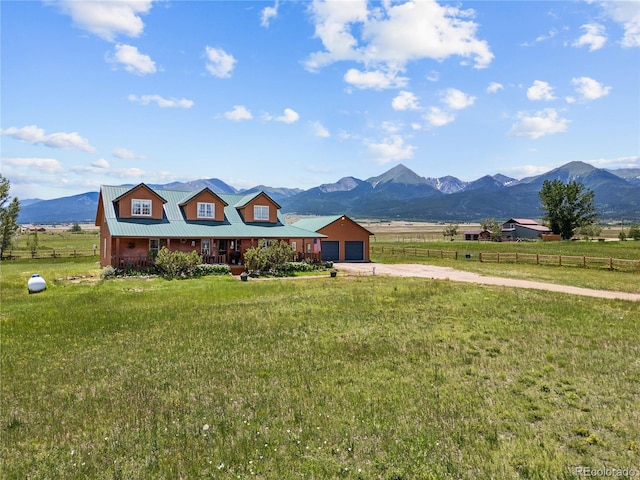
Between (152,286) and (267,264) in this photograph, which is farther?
(267,264)

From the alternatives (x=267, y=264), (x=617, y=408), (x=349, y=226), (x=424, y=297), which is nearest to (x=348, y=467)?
(x=617, y=408)

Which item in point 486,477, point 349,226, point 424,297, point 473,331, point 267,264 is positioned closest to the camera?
point 486,477

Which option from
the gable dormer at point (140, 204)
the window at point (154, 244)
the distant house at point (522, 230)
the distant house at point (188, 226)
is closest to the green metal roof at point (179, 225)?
the distant house at point (188, 226)

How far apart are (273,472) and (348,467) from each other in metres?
1.03

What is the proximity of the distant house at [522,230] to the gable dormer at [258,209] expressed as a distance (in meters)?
80.8

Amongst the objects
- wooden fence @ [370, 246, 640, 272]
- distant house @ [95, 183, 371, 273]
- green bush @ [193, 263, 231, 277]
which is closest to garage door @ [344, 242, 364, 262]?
distant house @ [95, 183, 371, 273]

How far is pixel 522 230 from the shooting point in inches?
3996

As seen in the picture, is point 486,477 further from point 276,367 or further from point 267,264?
point 267,264

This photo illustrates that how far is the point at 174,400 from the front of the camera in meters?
7.46

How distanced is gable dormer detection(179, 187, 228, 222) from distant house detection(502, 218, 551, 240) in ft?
282

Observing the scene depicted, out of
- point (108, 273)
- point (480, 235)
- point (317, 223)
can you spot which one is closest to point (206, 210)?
point (108, 273)

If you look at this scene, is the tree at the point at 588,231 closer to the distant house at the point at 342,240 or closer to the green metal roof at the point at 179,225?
the distant house at the point at 342,240

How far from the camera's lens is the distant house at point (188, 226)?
1134 inches

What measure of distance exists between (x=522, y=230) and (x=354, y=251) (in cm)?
7838
